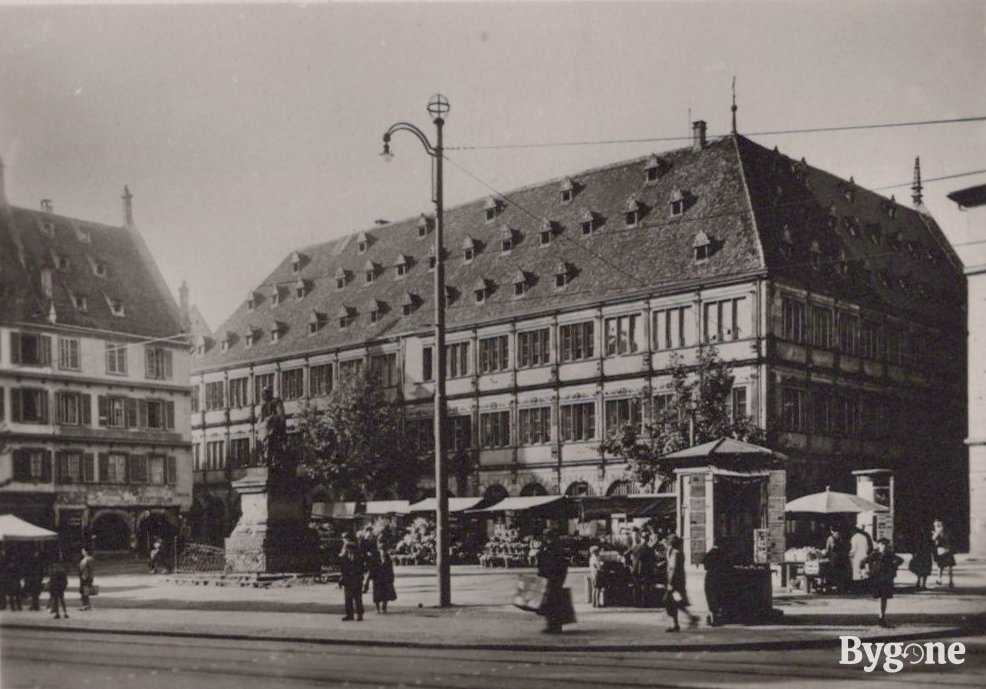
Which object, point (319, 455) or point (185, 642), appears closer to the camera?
point (185, 642)

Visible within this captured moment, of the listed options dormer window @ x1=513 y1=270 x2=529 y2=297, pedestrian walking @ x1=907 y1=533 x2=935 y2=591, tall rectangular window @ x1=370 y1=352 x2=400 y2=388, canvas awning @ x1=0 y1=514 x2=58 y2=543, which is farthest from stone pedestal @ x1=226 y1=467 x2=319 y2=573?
dormer window @ x1=513 y1=270 x2=529 y2=297

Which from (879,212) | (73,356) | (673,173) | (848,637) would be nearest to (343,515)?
(73,356)

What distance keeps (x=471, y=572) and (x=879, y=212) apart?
20907 mm

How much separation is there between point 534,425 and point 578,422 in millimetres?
1542

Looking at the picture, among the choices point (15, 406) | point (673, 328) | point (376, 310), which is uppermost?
point (673, 328)

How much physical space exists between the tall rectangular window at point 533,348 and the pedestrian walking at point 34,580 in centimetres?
2761

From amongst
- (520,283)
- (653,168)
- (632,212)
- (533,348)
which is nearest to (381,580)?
(520,283)

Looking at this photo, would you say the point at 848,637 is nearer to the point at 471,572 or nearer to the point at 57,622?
the point at 57,622

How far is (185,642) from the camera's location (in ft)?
60.2

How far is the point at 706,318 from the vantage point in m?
43.9

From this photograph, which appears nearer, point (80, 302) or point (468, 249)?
point (80, 302)

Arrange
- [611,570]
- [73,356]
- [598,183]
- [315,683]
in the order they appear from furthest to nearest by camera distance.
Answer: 1. [598,183]
2. [611,570]
3. [73,356]
4. [315,683]

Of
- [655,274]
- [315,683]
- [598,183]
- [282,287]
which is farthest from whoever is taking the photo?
[598,183]

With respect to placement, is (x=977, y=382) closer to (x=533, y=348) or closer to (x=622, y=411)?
(x=622, y=411)
